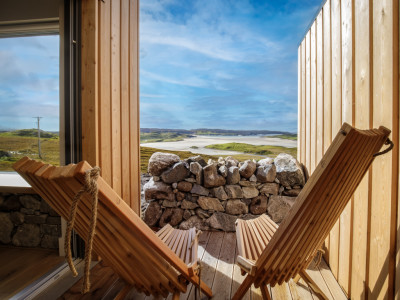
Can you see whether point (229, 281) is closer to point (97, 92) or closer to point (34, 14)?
point (97, 92)

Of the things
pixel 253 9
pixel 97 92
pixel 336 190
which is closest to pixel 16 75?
pixel 97 92

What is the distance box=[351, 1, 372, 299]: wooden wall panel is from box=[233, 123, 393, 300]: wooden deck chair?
316 mm

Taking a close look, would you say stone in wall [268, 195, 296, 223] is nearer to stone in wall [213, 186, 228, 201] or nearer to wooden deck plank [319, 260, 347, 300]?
stone in wall [213, 186, 228, 201]

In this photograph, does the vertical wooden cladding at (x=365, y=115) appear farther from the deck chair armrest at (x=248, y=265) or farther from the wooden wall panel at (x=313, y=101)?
the deck chair armrest at (x=248, y=265)

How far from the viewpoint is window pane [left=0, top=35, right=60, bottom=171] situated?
2086 mm

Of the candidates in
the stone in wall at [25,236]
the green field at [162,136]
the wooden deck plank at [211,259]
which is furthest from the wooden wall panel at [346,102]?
the green field at [162,136]

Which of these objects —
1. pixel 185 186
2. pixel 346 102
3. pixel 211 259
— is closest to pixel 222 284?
pixel 211 259

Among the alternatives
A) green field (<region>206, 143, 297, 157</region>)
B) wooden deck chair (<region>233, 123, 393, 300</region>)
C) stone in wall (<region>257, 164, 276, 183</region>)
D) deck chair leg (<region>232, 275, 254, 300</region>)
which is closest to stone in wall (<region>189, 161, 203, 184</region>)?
stone in wall (<region>257, 164, 276, 183</region>)

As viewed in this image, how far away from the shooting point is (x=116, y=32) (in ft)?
7.97

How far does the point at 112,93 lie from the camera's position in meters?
2.33

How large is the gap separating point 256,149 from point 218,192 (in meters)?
1.23

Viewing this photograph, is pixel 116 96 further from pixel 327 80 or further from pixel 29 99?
pixel 327 80

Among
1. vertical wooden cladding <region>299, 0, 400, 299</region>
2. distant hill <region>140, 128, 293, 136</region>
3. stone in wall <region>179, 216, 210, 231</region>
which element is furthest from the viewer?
distant hill <region>140, 128, 293, 136</region>

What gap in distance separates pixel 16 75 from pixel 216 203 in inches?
93.2
